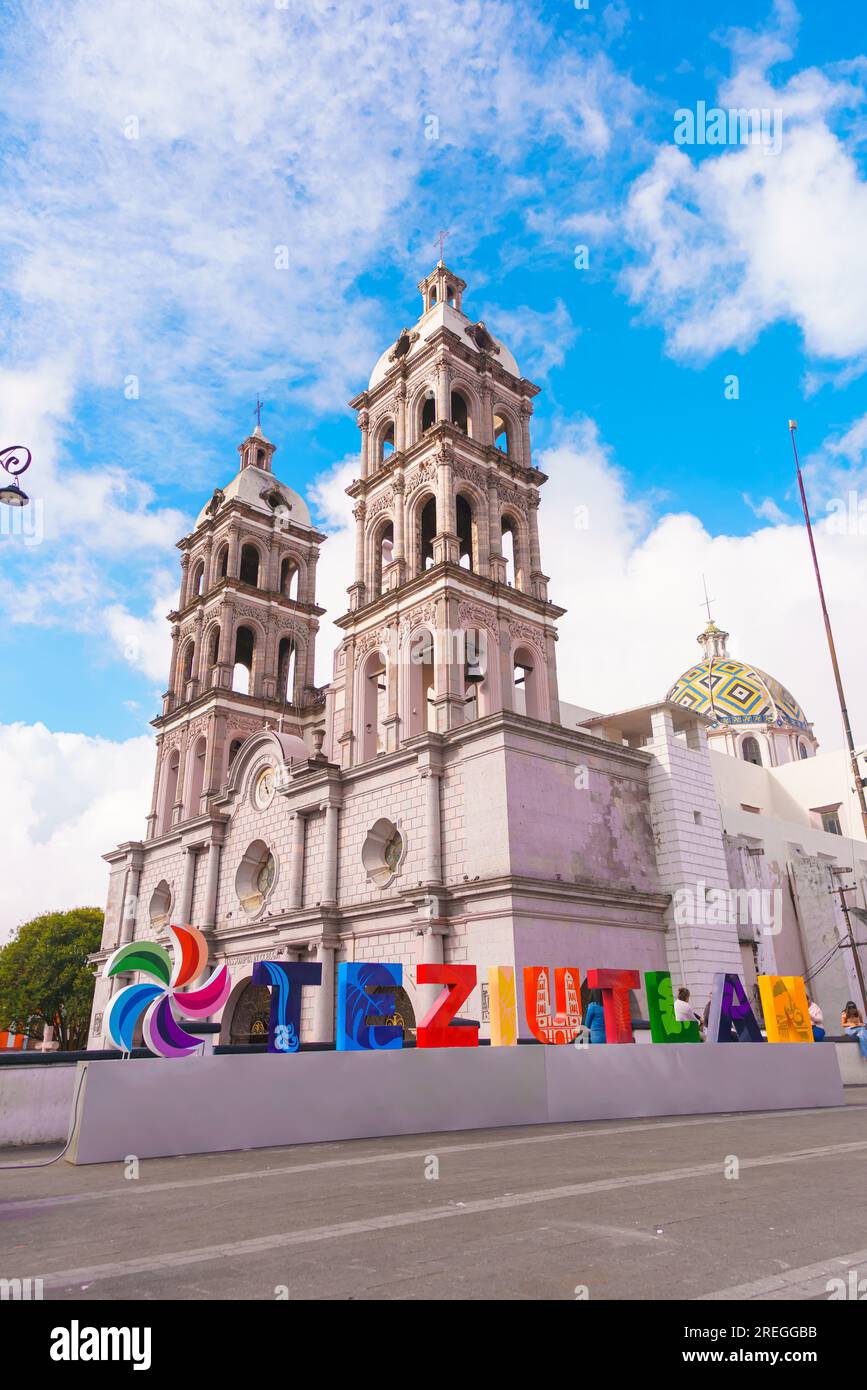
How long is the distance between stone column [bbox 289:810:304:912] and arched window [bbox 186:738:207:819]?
12.1m

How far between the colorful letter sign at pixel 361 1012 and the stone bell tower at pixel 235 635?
26.3 meters

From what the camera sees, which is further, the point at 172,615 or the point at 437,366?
the point at 172,615

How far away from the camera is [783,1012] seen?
18.0 metres

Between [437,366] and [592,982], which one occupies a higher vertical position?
[437,366]

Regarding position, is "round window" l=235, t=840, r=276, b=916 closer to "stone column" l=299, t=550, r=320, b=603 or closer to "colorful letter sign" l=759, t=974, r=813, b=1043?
"stone column" l=299, t=550, r=320, b=603

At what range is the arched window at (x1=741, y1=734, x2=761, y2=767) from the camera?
5962 cm

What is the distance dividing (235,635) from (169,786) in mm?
8307

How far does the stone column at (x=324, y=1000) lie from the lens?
89.4 feet

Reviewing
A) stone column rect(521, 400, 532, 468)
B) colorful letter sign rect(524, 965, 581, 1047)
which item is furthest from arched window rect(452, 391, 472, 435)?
colorful letter sign rect(524, 965, 581, 1047)

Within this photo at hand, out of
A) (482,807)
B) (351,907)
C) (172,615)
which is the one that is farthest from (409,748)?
(172,615)
